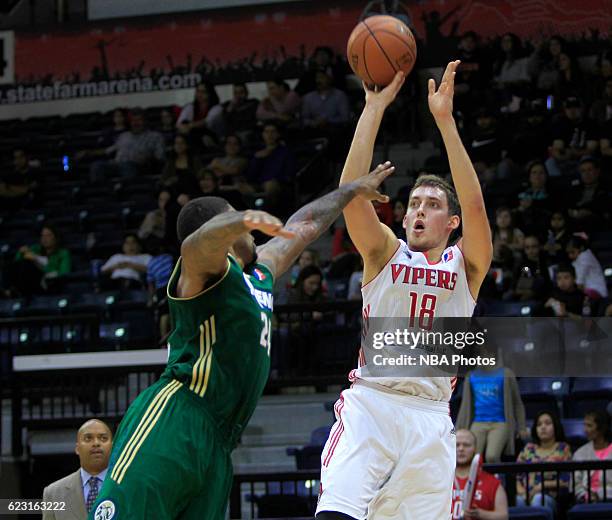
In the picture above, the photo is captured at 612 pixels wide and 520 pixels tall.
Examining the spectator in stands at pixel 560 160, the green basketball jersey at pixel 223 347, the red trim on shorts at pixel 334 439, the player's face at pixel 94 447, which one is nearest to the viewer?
the green basketball jersey at pixel 223 347

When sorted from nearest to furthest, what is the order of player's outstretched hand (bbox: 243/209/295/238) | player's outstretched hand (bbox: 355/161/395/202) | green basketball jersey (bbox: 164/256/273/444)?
1. player's outstretched hand (bbox: 243/209/295/238)
2. green basketball jersey (bbox: 164/256/273/444)
3. player's outstretched hand (bbox: 355/161/395/202)

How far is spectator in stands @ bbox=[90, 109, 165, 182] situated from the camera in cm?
1770

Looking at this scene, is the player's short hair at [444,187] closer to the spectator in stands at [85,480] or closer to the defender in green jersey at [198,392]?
the defender in green jersey at [198,392]

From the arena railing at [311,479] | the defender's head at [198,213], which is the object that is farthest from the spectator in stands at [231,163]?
the defender's head at [198,213]

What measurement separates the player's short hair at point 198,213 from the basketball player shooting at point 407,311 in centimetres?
127

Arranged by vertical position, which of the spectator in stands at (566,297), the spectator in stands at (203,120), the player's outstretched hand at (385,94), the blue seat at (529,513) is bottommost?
the blue seat at (529,513)

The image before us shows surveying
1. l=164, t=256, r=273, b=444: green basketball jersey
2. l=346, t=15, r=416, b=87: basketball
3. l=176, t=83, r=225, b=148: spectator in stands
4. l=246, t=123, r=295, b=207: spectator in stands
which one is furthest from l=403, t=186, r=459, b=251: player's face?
l=176, t=83, r=225, b=148: spectator in stands

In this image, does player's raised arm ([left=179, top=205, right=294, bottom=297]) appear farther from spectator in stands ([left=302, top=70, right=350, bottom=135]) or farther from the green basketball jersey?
spectator in stands ([left=302, top=70, right=350, bottom=135])

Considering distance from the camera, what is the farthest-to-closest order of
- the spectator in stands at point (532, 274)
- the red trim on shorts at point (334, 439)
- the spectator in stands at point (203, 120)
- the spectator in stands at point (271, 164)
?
the spectator in stands at point (203, 120)
the spectator in stands at point (271, 164)
the spectator in stands at point (532, 274)
the red trim on shorts at point (334, 439)

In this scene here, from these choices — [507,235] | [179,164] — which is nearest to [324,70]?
[179,164]

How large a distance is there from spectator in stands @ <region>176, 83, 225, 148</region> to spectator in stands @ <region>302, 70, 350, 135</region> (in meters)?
1.52

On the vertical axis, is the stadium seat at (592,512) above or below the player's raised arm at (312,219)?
below

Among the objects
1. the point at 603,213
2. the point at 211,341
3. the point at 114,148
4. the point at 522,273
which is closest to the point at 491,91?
the point at 603,213

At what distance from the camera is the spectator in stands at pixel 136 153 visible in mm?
17703
